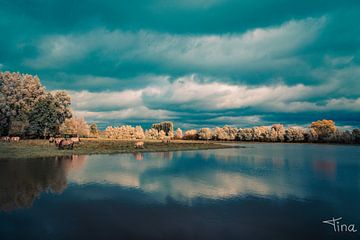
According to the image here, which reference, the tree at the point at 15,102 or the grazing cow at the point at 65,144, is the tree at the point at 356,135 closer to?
the grazing cow at the point at 65,144

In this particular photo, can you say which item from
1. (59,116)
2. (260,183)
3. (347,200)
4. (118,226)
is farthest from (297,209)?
(59,116)

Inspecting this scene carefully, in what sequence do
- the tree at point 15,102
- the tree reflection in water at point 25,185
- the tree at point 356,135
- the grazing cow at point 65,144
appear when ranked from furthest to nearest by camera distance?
the tree at point 356,135, the tree at point 15,102, the grazing cow at point 65,144, the tree reflection in water at point 25,185

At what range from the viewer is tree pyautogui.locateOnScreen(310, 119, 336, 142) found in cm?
14212

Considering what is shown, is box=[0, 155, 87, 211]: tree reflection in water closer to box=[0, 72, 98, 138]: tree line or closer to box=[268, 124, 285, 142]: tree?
box=[0, 72, 98, 138]: tree line

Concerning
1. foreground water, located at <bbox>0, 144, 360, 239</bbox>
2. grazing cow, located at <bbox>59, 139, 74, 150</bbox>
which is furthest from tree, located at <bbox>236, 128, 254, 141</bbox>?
foreground water, located at <bbox>0, 144, 360, 239</bbox>

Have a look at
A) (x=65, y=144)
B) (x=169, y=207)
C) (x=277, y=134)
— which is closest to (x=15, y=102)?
(x=65, y=144)

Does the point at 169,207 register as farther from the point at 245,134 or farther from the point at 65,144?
the point at 245,134

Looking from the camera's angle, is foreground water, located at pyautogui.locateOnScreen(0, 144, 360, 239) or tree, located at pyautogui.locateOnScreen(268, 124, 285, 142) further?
tree, located at pyautogui.locateOnScreen(268, 124, 285, 142)

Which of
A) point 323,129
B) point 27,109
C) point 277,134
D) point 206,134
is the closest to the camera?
point 27,109

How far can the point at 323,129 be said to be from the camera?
153 m

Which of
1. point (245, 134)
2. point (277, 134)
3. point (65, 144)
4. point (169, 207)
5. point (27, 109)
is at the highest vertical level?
point (27, 109)

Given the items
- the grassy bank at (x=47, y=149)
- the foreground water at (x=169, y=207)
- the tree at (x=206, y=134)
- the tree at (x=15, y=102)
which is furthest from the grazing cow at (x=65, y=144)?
the tree at (x=206, y=134)

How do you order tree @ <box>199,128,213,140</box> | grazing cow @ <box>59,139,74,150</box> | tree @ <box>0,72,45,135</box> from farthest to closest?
1. tree @ <box>199,128,213,140</box>
2. tree @ <box>0,72,45,135</box>
3. grazing cow @ <box>59,139,74,150</box>

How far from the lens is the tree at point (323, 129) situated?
14212 cm
